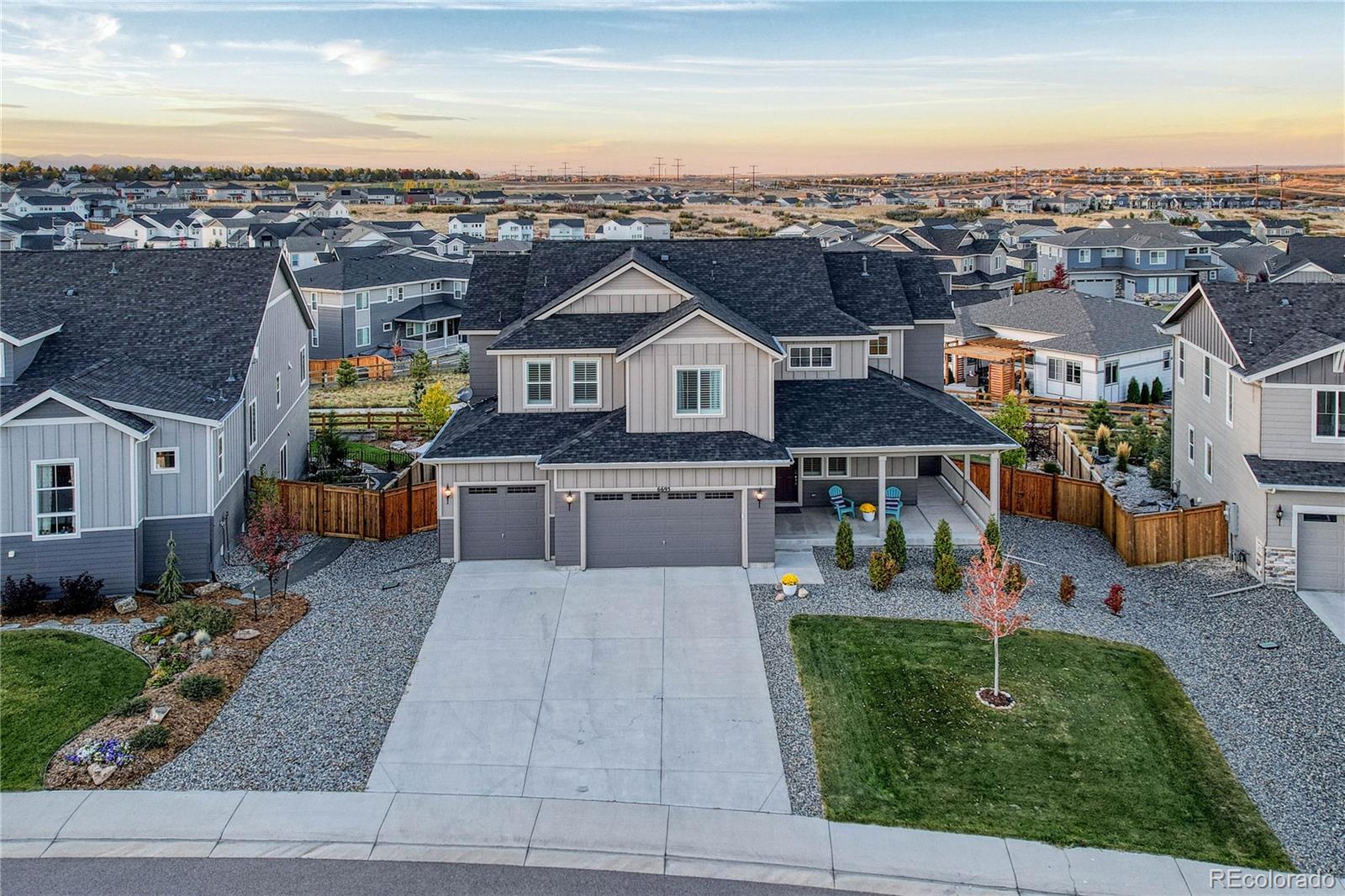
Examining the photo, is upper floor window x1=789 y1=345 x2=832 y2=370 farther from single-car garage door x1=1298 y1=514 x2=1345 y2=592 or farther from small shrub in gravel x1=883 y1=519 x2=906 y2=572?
single-car garage door x1=1298 y1=514 x2=1345 y2=592

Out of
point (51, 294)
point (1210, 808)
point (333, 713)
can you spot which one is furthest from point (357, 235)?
point (1210, 808)

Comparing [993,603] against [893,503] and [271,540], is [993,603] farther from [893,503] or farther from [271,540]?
[271,540]

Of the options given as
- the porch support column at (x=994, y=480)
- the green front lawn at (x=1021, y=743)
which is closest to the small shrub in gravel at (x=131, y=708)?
the green front lawn at (x=1021, y=743)

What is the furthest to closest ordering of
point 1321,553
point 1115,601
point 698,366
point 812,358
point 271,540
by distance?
point 812,358 < point 698,366 < point 1321,553 < point 1115,601 < point 271,540

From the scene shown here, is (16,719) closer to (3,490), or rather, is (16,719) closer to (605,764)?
(3,490)

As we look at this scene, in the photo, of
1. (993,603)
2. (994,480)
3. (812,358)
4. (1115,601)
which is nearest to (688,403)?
(812,358)
